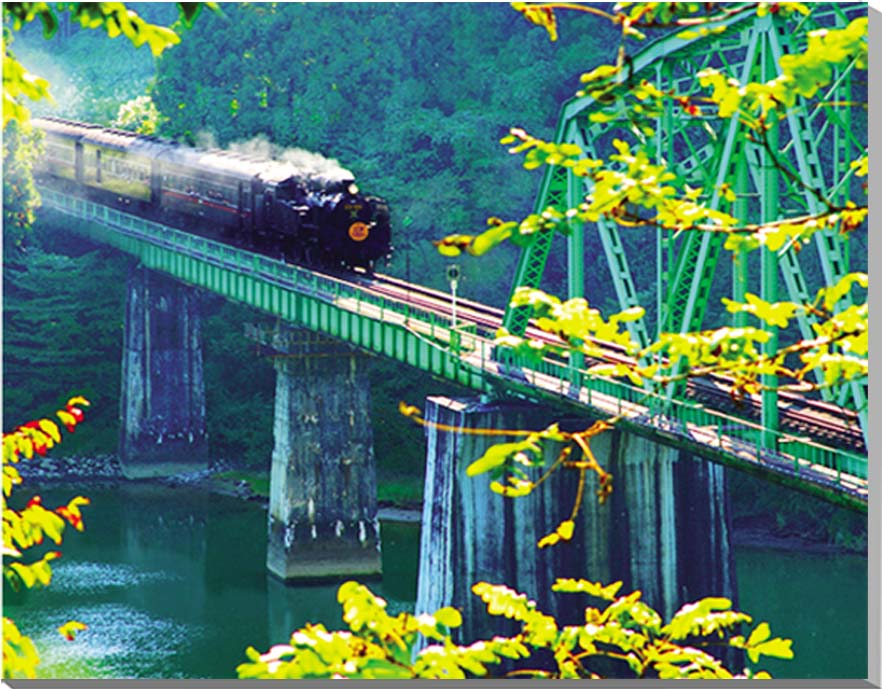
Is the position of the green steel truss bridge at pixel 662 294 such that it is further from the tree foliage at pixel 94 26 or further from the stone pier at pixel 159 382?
the stone pier at pixel 159 382

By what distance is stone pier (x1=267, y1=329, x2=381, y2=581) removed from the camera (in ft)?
175

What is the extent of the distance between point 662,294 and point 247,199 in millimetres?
22152

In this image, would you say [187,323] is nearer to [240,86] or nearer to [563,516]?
[240,86]

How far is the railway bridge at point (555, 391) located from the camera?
101ft

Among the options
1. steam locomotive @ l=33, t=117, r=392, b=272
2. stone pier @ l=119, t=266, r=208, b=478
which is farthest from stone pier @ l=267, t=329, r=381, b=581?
stone pier @ l=119, t=266, r=208, b=478

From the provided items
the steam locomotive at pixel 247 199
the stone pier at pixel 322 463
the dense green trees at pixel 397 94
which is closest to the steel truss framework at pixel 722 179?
the steam locomotive at pixel 247 199

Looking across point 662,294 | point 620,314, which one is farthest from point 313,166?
point 620,314

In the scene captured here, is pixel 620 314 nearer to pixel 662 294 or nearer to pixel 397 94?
pixel 662 294

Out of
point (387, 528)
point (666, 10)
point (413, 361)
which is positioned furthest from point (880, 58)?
point (387, 528)

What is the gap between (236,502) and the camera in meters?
64.8

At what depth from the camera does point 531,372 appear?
129 ft

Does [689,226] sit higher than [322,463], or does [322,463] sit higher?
[689,226]

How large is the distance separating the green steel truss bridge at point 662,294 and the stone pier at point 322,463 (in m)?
2.48

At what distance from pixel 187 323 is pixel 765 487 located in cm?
2350
